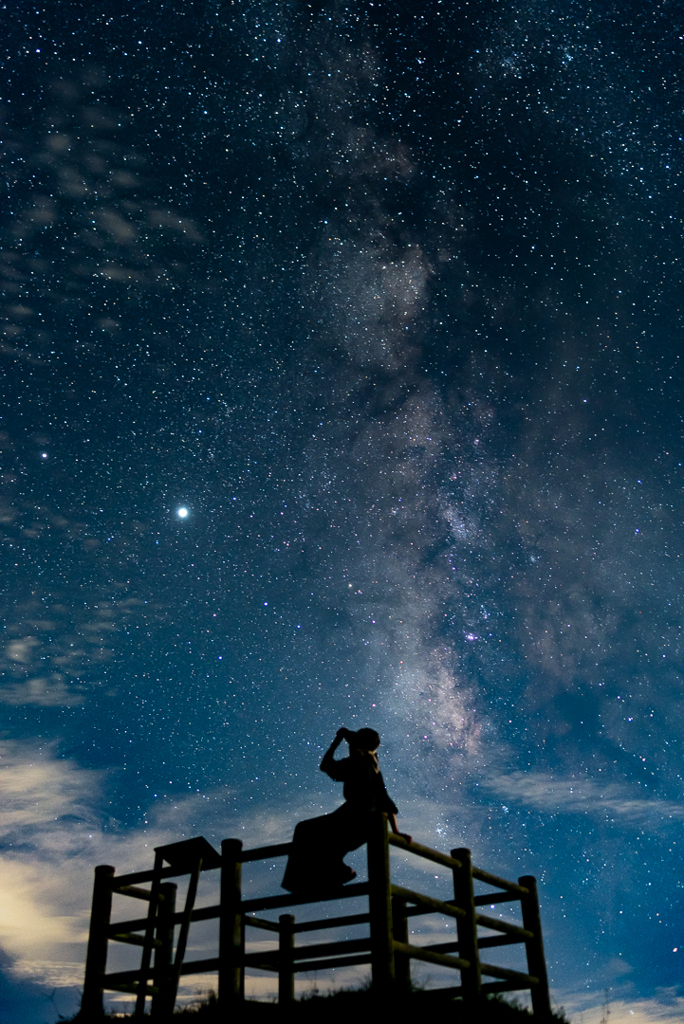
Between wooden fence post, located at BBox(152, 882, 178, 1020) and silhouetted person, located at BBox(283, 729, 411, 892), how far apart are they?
1507 millimetres

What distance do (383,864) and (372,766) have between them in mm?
1020

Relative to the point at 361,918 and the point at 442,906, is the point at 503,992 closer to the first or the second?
the point at 442,906

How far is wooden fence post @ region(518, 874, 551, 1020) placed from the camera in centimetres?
786

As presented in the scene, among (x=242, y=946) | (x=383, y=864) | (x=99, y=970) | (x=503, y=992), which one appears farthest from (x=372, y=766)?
(x=99, y=970)

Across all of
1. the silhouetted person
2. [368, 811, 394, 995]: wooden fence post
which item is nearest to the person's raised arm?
the silhouetted person

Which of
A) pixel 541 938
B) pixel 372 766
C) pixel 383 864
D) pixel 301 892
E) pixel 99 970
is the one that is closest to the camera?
pixel 383 864

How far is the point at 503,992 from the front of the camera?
757 cm

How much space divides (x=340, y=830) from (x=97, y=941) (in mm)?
3026

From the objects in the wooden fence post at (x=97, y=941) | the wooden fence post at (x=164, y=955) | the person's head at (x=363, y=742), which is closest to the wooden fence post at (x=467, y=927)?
the person's head at (x=363, y=742)

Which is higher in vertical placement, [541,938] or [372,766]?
[372,766]

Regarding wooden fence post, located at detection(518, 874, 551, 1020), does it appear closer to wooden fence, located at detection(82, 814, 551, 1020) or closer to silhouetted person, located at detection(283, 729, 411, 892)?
wooden fence, located at detection(82, 814, 551, 1020)

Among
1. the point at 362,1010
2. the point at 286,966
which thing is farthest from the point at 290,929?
the point at 362,1010

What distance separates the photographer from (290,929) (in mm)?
7867

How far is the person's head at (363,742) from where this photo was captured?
7.04 m
